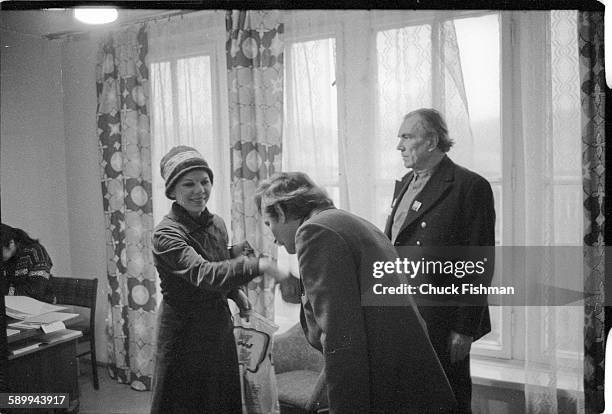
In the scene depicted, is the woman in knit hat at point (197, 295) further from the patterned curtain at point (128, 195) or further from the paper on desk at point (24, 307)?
the paper on desk at point (24, 307)

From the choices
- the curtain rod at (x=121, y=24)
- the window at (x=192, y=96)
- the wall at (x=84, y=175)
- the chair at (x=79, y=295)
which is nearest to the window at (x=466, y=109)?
the window at (x=192, y=96)

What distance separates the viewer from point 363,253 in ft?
5.11

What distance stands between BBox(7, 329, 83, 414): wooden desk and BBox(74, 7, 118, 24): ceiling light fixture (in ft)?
3.43

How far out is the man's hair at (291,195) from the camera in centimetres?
160

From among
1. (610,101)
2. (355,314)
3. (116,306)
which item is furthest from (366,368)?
(610,101)

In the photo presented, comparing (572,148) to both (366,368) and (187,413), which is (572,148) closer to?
(366,368)

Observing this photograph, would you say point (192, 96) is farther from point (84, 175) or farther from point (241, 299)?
point (241, 299)

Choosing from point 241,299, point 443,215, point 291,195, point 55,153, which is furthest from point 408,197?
point 55,153

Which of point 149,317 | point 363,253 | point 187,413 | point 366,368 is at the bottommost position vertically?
point 187,413

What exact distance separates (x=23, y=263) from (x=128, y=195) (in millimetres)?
411

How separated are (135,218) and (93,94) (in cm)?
45

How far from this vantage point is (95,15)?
1.67m

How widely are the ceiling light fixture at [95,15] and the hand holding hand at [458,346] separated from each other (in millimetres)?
1495

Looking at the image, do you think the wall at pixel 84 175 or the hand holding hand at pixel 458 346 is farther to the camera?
the wall at pixel 84 175
